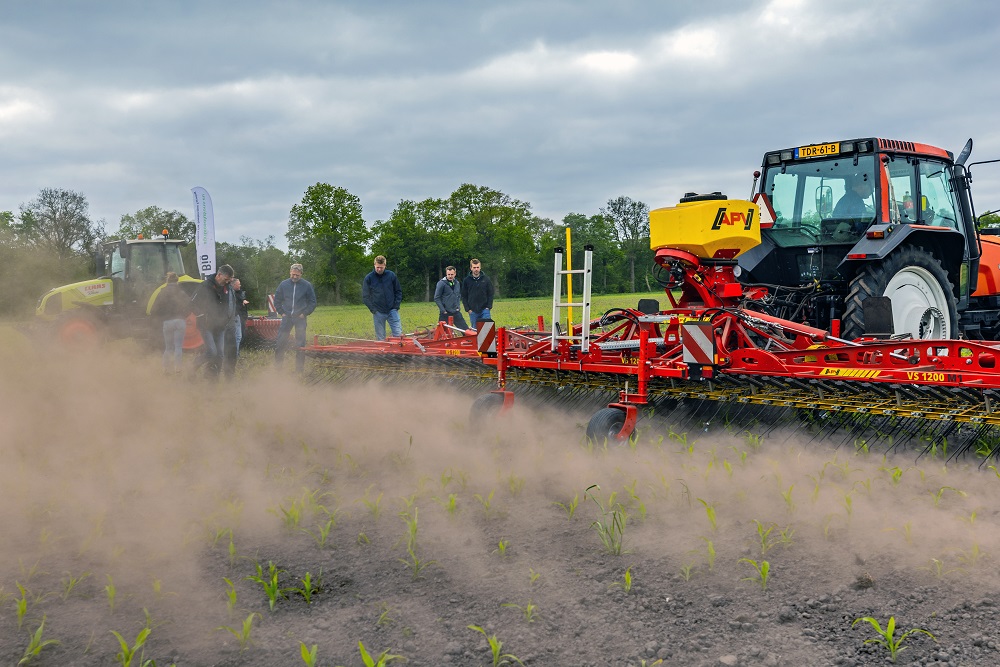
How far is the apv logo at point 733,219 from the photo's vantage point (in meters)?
6.61

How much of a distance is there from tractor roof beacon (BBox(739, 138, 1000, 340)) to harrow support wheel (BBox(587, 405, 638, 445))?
2.13 m

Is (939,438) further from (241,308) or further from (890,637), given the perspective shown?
(241,308)

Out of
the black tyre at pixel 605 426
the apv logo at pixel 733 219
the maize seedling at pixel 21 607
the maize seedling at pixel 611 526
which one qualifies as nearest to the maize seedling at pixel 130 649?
the maize seedling at pixel 21 607

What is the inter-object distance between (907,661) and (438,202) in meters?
64.5

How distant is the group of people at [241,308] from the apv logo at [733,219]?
481 cm

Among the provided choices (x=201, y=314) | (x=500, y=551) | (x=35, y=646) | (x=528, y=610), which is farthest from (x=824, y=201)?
(x=35, y=646)

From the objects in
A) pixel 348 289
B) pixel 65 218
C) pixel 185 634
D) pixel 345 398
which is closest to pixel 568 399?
pixel 345 398

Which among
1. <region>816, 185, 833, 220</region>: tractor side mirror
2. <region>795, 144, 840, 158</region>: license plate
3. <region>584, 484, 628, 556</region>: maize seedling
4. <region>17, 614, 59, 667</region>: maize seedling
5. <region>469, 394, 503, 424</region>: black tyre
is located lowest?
<region>17, 614, 59, 667</region>: maize seedling

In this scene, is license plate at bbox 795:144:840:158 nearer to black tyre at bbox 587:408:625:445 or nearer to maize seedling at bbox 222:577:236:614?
black tyre at bbox 587:408:625:445

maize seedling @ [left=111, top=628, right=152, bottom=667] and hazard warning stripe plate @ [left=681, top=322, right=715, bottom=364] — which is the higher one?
hazard warning stripe plate @ [left=681, top=322, right=715, bottom=364]

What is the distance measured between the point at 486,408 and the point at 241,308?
7.18 m

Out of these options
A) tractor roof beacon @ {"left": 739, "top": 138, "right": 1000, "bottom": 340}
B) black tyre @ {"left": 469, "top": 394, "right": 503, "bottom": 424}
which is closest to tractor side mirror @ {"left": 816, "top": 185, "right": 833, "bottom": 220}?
tractor roof beacon @ {"left": 739, "top": 138, "right": 1000, "bottom": 340}

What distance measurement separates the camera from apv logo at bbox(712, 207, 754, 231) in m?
6.61

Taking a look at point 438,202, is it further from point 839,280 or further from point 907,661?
point 907,661
